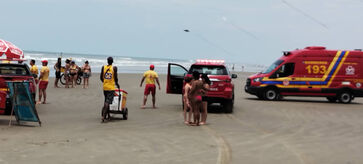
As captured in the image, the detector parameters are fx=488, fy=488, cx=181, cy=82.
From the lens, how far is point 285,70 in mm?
22781

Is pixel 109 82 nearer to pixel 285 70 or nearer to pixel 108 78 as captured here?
pixel 108 78

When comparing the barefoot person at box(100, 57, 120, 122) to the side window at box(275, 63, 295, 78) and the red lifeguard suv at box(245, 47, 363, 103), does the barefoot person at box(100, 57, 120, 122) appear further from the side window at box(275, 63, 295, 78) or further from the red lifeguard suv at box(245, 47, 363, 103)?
the side window at box(275, 63, 295, 78)

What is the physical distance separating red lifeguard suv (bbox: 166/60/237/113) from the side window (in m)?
7.11

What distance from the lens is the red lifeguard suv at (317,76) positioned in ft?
73.8

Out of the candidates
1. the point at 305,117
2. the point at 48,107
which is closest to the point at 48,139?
the point at 48,107

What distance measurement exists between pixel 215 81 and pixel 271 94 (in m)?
7.87

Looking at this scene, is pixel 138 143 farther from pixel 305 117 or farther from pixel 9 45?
pixel 9 45

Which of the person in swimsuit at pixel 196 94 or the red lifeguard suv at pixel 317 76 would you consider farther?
the red lifeguard suv at pixel 317 76

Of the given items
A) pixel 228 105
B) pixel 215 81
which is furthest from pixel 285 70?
pixel 215 81

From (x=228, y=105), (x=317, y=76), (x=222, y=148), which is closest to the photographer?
(x=222, y=148)

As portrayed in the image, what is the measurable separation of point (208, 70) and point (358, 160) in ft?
26.9

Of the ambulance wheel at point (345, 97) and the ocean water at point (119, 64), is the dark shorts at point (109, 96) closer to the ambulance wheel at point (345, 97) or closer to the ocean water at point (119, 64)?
the ambulance wheel at point (345, 97)

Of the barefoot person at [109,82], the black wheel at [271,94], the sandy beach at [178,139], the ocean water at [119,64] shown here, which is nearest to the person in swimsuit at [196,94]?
the sandy beach at [178,139]

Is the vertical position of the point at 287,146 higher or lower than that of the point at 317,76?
lower
